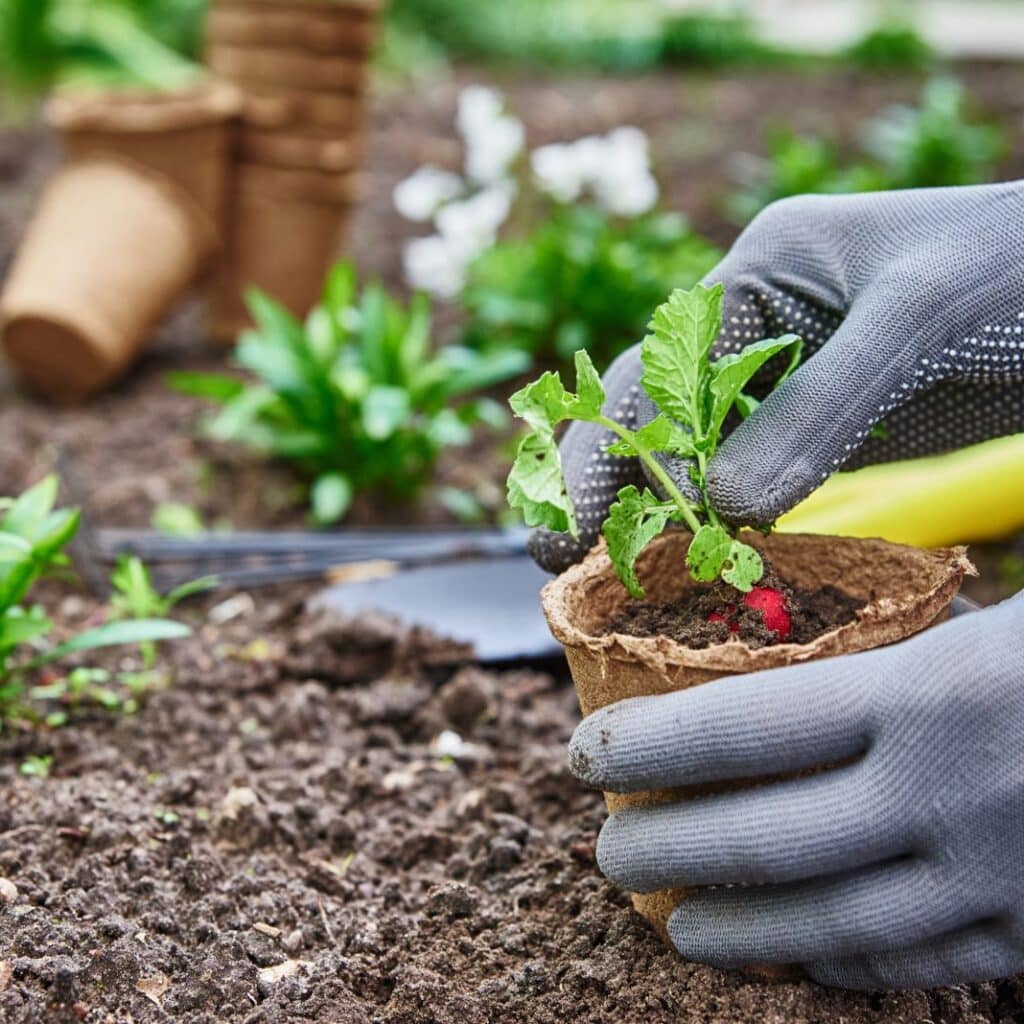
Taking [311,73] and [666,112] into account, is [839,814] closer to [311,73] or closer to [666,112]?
[311,73]

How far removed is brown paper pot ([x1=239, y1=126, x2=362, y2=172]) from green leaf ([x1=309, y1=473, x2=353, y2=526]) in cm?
152

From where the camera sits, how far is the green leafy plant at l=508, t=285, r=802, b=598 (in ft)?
4.85

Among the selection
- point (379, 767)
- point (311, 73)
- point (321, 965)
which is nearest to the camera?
point (321, 965)

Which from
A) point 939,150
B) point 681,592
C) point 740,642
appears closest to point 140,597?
point 681,592

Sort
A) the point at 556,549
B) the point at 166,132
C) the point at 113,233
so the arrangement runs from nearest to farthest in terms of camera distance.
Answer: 1. the point at 556,549
2. the point at 113,233
3. the point at 166,132

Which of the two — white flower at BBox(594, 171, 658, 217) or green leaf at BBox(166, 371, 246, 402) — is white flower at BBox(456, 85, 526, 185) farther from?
green leaf at BBox(166, 371, 246, 402)

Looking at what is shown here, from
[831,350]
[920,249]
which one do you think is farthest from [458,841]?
[920,249]

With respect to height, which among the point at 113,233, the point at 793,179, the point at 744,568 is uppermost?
the point at 744,568

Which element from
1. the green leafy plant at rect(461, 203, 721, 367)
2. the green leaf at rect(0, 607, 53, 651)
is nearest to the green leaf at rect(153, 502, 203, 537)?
the green leaf at rect(0, 607, 53, 651)

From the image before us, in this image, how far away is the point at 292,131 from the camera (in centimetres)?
462

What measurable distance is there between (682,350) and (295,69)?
3425 mm

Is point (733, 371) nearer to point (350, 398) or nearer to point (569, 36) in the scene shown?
point (350, 398)

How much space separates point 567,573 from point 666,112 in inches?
254

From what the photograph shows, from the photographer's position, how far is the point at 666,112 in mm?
7605
